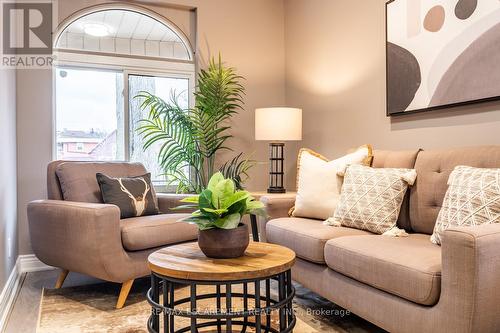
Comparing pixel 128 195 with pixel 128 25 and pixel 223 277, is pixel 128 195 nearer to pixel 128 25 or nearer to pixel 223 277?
pixel 223 277

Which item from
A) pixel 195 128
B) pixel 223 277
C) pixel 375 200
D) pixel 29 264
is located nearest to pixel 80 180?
pixel 29 264

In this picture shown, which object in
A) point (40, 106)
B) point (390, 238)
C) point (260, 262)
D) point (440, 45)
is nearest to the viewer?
point (260, 262)

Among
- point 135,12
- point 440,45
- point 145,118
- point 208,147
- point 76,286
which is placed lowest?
point 76,286

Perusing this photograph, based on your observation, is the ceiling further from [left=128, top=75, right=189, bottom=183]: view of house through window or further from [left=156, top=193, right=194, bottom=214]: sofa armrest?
[left=156, top=193, right=194, bottom=214]: sofa armrest

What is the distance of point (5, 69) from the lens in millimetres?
2604

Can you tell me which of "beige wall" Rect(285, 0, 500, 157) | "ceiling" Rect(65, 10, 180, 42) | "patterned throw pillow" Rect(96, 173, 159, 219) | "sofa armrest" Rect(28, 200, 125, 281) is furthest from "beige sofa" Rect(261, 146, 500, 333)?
"ceiling" Rect(65, 10, 180, 42)

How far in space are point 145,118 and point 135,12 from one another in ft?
3.18

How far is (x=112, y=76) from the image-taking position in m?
3.74

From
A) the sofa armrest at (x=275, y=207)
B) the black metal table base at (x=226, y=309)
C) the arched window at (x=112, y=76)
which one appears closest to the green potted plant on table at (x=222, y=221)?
the black metal table base at (x=226, y=309)

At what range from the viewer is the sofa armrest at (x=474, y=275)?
135 centimetres

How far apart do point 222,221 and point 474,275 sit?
0.89 metres

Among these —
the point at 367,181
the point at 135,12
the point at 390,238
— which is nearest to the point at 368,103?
the point at 367,181

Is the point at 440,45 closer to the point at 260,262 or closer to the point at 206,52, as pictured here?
the point at 260,262

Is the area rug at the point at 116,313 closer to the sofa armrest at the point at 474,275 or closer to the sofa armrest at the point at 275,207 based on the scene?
the sofa armrest at the point at 275,207
